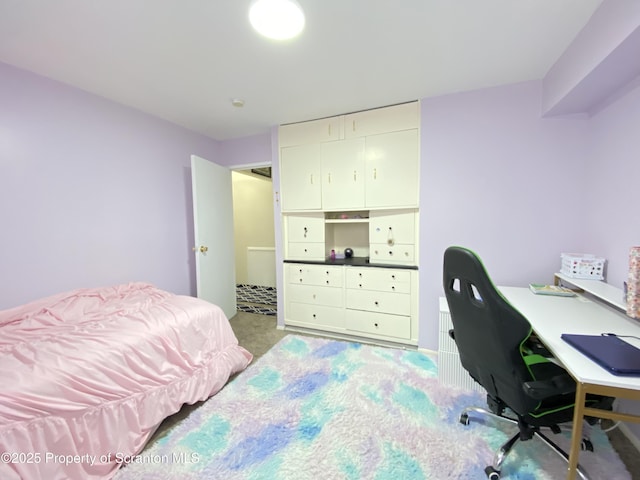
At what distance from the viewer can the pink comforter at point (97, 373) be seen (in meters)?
1.08

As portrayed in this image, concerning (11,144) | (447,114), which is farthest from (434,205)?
(11,144)

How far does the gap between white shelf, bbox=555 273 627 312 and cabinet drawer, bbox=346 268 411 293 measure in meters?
1.19

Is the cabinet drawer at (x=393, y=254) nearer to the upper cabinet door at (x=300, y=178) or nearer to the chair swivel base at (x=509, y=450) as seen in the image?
the upper cabinet door at (x=300, y=178)

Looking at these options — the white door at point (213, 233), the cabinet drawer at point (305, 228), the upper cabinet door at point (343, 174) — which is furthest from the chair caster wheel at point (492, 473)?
the white door at point (213, 233)

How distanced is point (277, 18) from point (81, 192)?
2.14 meters

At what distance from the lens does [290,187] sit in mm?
3004

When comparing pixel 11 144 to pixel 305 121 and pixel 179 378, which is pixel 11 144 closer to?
pixel 179 378

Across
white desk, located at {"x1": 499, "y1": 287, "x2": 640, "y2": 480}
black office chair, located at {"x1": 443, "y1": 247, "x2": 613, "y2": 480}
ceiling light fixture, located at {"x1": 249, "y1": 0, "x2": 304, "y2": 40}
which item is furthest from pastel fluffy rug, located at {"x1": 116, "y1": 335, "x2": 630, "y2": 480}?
ceiling light fixture, located at {"x1": 249, "y1": 0, "x2": 304, "y2": 40}

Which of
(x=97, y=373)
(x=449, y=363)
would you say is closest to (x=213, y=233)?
(x=97, y=373)

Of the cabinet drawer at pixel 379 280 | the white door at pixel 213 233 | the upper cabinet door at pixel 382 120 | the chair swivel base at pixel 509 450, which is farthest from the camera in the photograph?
the white door at pixel 213 233

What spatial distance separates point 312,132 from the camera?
9.35 feet

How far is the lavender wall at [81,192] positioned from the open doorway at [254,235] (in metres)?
2.13

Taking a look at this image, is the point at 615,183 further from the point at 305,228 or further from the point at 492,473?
the point at 305,228

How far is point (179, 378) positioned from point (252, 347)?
42.2 inches
